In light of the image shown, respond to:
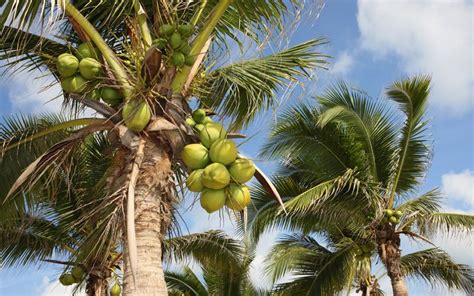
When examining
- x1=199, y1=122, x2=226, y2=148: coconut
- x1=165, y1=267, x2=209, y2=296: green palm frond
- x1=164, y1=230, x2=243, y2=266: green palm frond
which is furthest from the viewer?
x1=165, y1=267, x2=209, y2=296: green palm frond

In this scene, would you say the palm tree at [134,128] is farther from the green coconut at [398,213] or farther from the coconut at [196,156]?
the green coconut at [398,213]

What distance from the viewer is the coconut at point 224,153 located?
133 inches

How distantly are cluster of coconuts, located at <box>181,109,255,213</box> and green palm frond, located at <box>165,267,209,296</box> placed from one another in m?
14.3

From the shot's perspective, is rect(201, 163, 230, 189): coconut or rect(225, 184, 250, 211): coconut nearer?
rect(201, 163, 230, 189): coconut

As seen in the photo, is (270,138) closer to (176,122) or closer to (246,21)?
(246,21)

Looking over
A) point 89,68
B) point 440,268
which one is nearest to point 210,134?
point 89,68

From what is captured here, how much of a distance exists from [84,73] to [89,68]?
49mm

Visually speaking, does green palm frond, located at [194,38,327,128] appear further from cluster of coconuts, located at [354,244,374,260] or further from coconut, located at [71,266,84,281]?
cluster of coconuts, located at [354,244,374,260]

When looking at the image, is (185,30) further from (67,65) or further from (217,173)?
(217,173)

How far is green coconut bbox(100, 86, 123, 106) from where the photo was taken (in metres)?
3.87

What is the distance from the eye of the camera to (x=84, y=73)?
3.82 metres

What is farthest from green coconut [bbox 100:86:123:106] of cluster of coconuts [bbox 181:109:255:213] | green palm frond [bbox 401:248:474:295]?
green palm frond [bbox 401:248:474:295]

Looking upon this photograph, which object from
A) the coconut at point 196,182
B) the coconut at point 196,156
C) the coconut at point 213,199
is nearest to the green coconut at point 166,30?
the coconut at point 196,156

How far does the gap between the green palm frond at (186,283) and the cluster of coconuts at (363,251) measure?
24.8 feet
